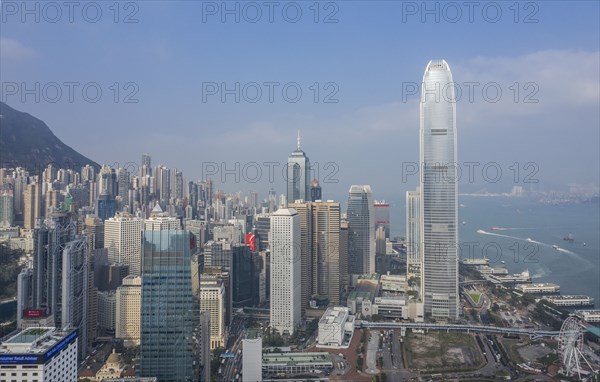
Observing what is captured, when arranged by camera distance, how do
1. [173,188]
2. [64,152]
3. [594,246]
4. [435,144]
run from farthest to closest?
[594,246]
[173,188]
[64,152]
[435,144]

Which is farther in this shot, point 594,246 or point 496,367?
point 594,246

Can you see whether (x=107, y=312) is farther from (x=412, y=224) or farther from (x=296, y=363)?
(x=412, y=224)

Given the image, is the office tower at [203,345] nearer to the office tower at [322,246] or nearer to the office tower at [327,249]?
the office tower at [322,246]

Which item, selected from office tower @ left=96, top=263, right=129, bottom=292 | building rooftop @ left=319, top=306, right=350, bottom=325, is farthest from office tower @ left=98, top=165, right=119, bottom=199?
building rooftop @ left=319, top=306, right=350, bottom=325

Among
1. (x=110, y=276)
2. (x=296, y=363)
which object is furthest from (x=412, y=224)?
(x=296, y=363)

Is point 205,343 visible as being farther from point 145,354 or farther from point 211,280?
point 211,280

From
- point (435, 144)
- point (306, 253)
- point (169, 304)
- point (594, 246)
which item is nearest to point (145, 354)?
point (169, 304)

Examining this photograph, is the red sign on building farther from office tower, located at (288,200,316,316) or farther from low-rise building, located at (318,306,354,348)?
low-rise building, located at (318,306,354,348)
